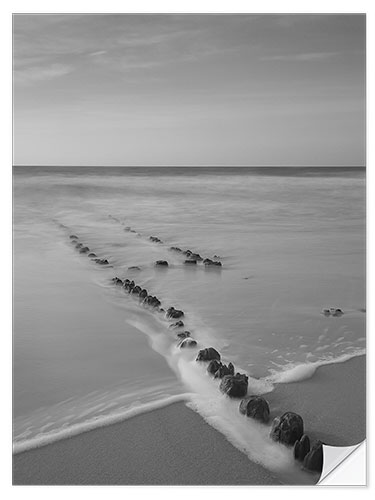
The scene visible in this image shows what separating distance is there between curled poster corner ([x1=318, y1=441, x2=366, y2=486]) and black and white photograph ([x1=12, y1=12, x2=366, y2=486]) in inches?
0.7

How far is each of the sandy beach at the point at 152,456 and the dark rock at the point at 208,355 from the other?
23 centimetres

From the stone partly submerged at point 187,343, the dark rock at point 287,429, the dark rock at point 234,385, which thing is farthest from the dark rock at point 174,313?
the dark rock at point 287,429

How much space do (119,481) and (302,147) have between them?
1.62m

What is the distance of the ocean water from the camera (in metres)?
2.40

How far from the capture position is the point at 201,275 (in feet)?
9.47

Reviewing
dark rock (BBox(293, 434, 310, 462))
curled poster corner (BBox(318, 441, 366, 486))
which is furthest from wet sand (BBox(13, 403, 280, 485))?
curled poster corner (BBox(318, 441, 366, 486))

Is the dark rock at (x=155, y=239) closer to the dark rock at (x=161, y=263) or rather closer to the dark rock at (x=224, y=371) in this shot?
the dark rock at (x=161, y=263)

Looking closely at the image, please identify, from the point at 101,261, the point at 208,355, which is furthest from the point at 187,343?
the point at 101,261

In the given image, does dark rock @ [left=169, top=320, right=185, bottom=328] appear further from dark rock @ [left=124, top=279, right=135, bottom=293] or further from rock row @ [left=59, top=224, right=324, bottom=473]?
dark rock @ [left=124, top=279, right=135, bottom=293]

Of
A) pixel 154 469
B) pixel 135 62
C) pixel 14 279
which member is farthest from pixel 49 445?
pixel 135 62

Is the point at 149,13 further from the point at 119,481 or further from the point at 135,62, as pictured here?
the point at 119,481

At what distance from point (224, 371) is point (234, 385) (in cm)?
9

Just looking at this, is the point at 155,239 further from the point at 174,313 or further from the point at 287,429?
the point at 287,429

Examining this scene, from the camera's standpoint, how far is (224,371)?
8.07 ft
